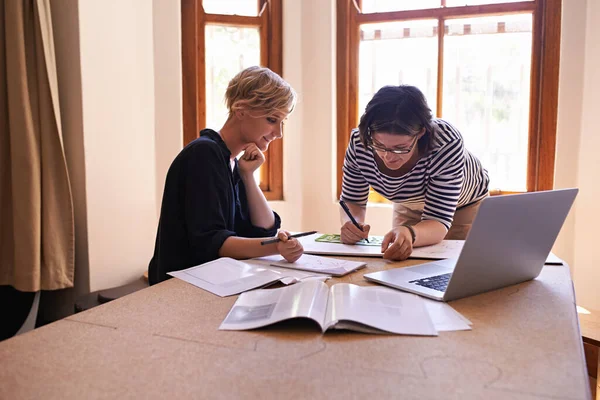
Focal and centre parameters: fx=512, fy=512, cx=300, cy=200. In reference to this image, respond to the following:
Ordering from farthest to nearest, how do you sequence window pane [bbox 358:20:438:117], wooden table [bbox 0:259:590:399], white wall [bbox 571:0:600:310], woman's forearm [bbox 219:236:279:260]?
window pane [bbox 358:20:438:117], white wall [bbox 571:0:600:310], woman's forearm [bbox 219:236:279:260], wooden table [bbox 0:259:590:399]

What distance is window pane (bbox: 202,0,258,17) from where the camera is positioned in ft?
9.75

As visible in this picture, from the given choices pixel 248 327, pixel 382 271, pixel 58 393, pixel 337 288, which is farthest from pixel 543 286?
pixel 58 393

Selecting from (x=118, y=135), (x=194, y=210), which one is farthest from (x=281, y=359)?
(x=118, y=135)

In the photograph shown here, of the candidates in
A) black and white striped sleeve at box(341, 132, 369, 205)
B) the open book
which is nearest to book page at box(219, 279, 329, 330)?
the open book

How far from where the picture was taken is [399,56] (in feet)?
10.00

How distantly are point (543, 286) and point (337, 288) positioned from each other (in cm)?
48

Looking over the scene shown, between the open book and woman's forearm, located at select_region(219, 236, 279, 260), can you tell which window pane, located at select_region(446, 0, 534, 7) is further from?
the open book

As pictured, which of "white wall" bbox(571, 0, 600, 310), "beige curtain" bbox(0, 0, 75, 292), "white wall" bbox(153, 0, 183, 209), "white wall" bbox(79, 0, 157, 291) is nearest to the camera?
"beige curtain" bbox(0, 0, 75, 292)

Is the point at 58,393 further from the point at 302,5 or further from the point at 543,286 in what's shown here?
the point at 302,5

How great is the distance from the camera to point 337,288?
1006 mm

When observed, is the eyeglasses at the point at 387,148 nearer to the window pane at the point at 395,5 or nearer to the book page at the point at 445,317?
the book page at the point at 445,317

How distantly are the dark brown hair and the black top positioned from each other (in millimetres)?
453

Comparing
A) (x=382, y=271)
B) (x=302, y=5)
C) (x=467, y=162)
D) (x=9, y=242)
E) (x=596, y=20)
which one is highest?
(x=302, y=5)

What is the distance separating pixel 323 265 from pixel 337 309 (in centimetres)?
40
